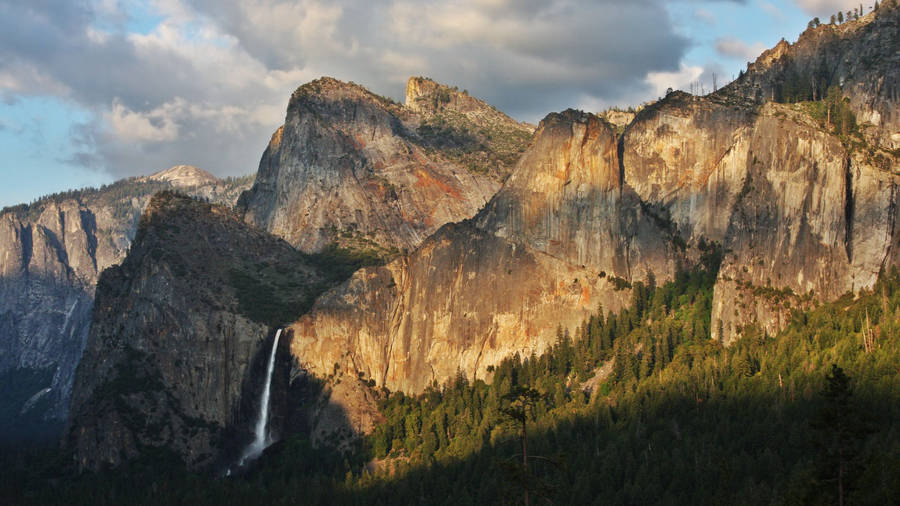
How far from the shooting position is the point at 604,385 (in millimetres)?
182625

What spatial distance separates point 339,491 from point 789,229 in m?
84.4

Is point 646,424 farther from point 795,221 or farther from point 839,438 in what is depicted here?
point 839,438

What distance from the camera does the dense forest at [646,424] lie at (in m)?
143

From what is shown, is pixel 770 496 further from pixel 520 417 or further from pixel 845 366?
pixel 520 417

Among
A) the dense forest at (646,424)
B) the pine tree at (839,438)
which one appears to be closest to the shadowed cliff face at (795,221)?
the dense forest at (646,424)

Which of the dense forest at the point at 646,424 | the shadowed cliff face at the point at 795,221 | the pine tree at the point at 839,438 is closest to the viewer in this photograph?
the pine tree at the point at 839,438

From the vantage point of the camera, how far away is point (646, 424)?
161875 mm

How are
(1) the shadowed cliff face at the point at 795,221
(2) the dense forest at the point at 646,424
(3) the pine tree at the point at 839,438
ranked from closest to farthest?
(3) the pine tree at the point at 839,438, (2) the dense forest at the point at 646,424, (1) the shadowed cliff face at the point at 795,221

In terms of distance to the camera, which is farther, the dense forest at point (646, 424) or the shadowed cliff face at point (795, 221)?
the shadowed cliff face at point (795, 221)

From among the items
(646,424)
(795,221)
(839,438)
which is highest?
(795,221)

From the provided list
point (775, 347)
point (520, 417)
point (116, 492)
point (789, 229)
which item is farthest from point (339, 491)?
point (520, 417)

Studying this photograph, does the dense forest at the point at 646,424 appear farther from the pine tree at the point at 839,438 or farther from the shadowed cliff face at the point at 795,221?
the pine tree at the point at 839,438

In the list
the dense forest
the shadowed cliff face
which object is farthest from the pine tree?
the shadowed cliff face

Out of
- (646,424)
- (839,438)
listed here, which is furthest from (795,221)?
(839,438)
